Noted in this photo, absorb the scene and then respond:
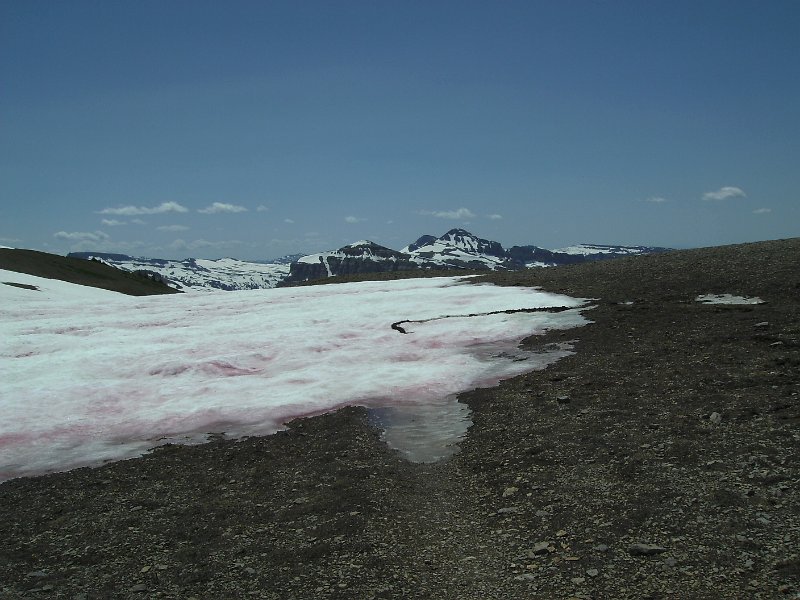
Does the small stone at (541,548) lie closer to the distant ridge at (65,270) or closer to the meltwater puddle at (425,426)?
the meltwater puddle at (425,426)

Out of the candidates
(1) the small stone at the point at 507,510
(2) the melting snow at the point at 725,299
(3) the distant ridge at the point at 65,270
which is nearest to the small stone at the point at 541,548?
(1) the small stone at the point at 507,510

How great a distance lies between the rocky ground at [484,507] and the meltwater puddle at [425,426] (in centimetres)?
49

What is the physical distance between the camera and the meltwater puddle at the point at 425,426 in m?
14.3

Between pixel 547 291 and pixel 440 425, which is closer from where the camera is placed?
pixel 440 425

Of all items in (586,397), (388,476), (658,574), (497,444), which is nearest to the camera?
(658,574)

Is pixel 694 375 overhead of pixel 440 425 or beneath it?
overhead

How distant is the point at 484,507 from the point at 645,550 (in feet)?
10.4

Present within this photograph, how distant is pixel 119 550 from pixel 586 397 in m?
12.5

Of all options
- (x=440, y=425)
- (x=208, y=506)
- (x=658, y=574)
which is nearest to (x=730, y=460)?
(x=658, y=574)

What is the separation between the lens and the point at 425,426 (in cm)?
1647

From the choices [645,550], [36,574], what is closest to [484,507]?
[645,550]

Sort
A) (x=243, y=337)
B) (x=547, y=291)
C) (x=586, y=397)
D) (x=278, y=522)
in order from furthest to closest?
(x=547, y=291) < (x=243, y=337) < (x=586, y=397) < (x=278, y=522)

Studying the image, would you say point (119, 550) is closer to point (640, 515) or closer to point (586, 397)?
point (640, 515)

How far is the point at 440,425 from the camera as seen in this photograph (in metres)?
16.4
